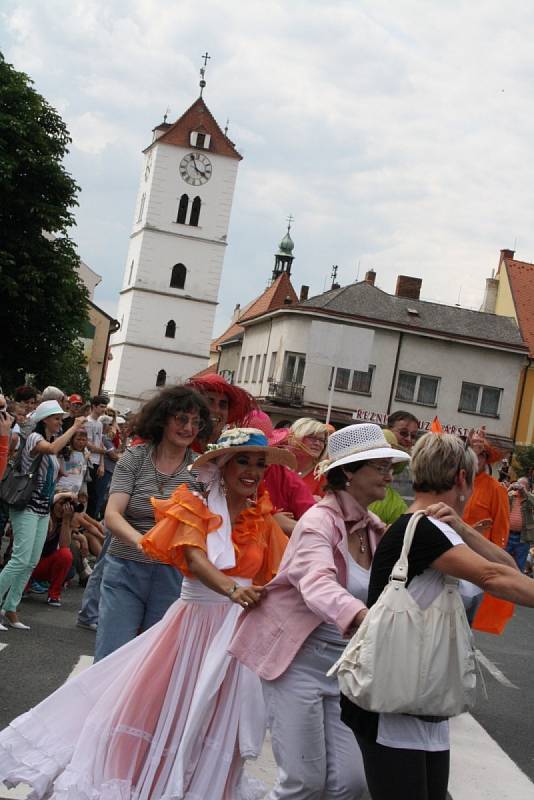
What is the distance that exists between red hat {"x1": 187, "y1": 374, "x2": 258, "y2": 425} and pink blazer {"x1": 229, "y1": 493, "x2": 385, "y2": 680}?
254 centimetres

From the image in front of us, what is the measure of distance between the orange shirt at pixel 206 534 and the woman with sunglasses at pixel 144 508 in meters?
0.72

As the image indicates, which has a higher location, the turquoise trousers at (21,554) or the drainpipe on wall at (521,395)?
the drainpipe on wall at (521,395)

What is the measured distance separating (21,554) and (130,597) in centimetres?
429

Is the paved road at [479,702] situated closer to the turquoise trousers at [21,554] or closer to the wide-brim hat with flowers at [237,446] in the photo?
the turquoise trousers at [21,554]

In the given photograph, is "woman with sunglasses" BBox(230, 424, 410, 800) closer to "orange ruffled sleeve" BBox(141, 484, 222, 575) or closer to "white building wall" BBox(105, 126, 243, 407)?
"orange ruffled sleeve" BBox(141, 484, 222, 575)

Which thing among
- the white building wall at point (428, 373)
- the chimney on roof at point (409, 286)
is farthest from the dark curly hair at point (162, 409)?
the chimney on roof at point (409, 286)

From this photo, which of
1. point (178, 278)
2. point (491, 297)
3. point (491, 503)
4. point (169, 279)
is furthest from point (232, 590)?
point (178, 278)

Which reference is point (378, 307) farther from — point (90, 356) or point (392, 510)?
point (392, 510)

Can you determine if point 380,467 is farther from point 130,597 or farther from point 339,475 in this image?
point 130,597

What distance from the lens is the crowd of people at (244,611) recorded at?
4480 millimetres

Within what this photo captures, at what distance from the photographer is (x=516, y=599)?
4.18 meters

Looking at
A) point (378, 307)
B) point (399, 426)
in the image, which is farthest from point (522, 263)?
point (399, 426)

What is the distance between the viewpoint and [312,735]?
16.4ft

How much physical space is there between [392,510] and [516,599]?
14.1 ft
